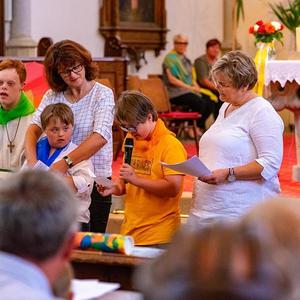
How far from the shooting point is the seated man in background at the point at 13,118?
435 centimetres

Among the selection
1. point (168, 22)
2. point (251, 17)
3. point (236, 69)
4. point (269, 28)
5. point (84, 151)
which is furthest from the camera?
point (251, 17)

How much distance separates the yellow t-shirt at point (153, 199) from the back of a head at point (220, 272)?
2584mm

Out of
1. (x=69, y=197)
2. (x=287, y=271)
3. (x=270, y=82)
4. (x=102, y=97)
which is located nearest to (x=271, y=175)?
(x=102, y=97)

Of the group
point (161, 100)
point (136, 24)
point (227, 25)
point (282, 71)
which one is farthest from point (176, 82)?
point (282, 71)

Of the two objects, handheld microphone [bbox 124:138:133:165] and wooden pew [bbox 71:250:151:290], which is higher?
handheld microphone [bbox 124:138:133:165]

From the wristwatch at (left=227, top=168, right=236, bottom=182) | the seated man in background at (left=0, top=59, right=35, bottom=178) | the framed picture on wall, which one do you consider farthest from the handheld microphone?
the framed picture on wall

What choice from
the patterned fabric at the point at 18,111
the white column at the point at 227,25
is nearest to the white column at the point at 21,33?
the white column at the point at 227,25

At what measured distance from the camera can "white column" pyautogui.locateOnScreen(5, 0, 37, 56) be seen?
37.6 feet

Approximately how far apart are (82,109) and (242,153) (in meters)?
0.78

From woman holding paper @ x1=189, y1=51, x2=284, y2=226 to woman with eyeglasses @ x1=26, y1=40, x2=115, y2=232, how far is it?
1.63 ft

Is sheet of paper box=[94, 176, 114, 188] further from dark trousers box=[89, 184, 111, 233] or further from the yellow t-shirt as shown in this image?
dark trousers box=[89, 184, 111, 233]

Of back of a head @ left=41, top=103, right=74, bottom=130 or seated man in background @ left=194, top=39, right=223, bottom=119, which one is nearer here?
back of a head @ left=41, top=103, right=74, bottom=130

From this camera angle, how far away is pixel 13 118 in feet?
14.5

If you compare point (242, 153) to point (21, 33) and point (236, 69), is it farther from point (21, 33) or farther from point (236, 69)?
point (21, 33)
